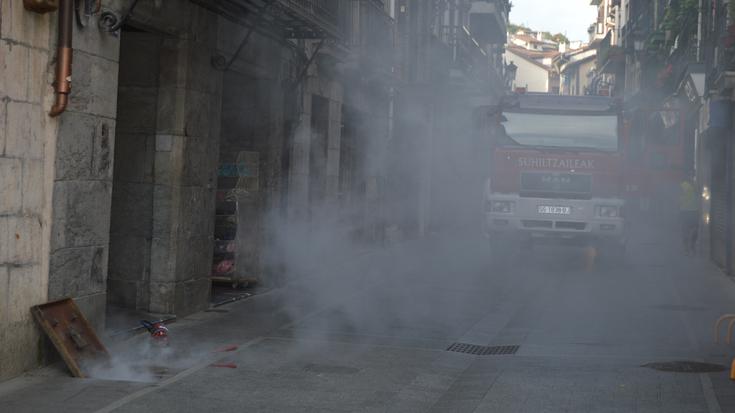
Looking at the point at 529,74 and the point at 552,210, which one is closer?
the point at 552,210

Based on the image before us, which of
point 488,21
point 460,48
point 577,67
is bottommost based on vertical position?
point 460,48

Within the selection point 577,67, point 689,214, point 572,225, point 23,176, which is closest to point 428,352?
point 23,176

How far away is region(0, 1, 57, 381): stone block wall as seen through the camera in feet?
23.7

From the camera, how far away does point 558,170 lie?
16.9m

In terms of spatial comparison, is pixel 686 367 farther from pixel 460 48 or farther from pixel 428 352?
pixel 460 48

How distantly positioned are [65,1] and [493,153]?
10.3 meters

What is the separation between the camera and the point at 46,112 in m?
7.72

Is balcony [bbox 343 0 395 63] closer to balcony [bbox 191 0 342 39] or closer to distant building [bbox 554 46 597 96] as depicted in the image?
balcony [bbox 191 0 342 39]

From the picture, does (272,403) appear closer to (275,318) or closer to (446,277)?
(275,318)

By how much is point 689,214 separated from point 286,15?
11.8 m

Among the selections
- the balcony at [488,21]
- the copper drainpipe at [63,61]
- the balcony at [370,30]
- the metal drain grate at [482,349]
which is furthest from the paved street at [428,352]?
the balcony at [488,21]

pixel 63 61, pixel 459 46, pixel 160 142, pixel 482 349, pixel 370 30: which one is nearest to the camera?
pixel 63 61

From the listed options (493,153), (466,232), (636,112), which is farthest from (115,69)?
(466,232)

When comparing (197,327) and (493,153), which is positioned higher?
(493,153)
